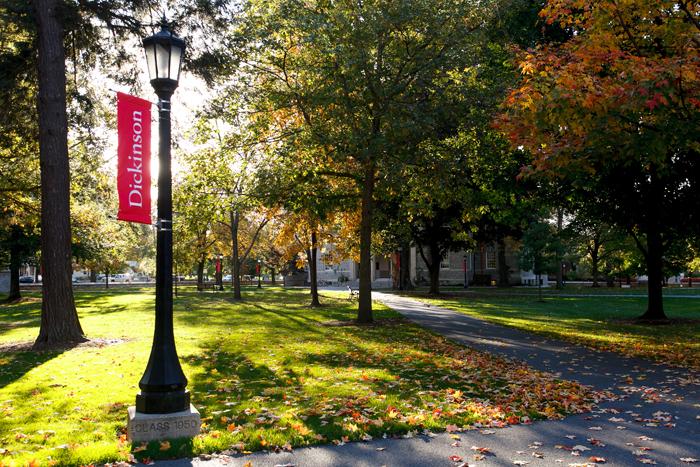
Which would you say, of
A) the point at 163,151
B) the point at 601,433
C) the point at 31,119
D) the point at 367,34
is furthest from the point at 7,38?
the point at 601,433

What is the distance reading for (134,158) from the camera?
6.86 metres

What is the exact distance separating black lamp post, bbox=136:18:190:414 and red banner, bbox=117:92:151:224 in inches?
17.5

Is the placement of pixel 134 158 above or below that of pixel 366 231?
above

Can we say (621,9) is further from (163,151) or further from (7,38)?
(7,38)

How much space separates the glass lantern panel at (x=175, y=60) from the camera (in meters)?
6.38

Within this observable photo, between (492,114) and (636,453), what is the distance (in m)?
11.3

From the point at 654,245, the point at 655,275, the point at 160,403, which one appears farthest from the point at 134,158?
the point at 655,275

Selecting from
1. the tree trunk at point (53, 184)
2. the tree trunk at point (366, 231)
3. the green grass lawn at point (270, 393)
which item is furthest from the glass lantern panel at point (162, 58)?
the tree trunk at point (366, 231)

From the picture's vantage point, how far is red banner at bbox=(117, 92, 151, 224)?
652 centimetres

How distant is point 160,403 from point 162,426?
10.0 inches

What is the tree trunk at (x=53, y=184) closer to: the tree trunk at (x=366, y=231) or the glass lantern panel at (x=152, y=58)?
the glass lantern panel at (x=152, y=58)

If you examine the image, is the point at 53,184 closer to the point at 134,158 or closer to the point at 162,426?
the point at 134,158

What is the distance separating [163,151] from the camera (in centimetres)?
638

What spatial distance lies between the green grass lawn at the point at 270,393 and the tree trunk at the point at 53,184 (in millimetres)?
1112
